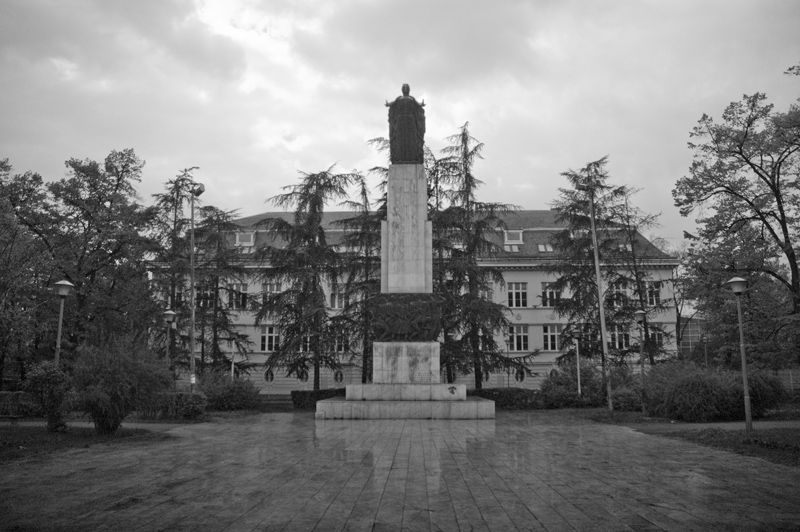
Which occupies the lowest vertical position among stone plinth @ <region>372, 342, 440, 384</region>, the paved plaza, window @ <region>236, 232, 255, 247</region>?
the paved plaza

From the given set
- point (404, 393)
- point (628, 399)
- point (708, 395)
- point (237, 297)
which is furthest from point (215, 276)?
point (708, 395)

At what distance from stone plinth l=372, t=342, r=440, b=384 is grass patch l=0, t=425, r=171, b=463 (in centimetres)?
827

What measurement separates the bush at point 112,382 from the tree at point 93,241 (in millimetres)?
13809

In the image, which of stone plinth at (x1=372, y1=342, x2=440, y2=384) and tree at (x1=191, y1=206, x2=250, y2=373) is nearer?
stone plinth at (x1=372, y1=342, x2=440, y2=384)

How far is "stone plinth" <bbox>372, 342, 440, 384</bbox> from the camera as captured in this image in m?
21.5

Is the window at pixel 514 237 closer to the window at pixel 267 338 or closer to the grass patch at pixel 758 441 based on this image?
the window at pixel 267 338

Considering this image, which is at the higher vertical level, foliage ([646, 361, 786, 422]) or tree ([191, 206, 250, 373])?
tree ([191, 206, 250, 373])

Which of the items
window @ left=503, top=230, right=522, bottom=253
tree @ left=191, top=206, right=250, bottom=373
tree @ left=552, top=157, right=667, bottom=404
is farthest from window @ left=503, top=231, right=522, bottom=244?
tree @ left=191, top=206, right=250, bottom=373

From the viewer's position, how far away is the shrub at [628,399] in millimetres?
24609

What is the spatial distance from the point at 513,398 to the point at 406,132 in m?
14.2

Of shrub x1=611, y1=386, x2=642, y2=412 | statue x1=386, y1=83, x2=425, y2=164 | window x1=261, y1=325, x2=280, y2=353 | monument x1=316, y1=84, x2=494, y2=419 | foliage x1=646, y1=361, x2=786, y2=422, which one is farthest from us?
window x1=261, y1=325, x2=280, y2=353

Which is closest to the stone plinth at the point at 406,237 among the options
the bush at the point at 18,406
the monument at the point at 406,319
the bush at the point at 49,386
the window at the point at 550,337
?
the monument at the point at 406,319

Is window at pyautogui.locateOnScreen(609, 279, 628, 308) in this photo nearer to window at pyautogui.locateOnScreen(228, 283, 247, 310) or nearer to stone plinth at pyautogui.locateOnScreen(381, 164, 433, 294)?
stone plinth at pyautogui.locateOnScreen(381, 164, 433, 294)

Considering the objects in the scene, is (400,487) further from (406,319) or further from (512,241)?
(512,241)
